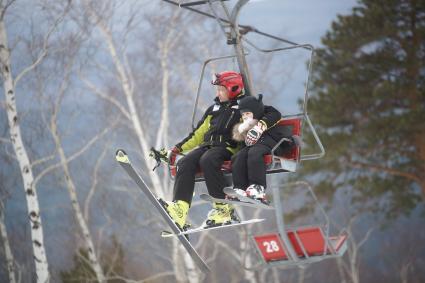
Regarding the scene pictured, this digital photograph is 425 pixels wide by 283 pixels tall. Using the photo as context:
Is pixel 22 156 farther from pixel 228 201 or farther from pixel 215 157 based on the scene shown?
pixel 228 201

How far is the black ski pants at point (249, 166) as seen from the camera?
16.3 feet

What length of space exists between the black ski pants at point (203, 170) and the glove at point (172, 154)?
198 mm

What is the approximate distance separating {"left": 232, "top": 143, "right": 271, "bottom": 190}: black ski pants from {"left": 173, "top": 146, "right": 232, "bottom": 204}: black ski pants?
13 centimetres

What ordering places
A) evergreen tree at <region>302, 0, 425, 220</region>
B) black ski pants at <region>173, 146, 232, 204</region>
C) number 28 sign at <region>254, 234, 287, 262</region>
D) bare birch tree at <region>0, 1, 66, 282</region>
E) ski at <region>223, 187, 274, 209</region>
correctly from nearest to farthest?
ski at <region>223, 187, 274, 209</region> → black ski pants at <region>173, 146, 232, 204</region> → number 28 sign at <region>254, 234, 287, 262</region> → bare birch tree at <region>0, 1, 66, 282</region> → evergreen tree at <region>302, 0, 425, 220</region>

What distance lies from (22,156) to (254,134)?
24.6 ft

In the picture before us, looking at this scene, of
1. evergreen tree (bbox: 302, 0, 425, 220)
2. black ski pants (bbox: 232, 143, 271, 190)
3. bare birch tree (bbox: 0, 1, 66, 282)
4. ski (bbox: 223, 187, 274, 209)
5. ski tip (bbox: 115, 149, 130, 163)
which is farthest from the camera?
evergreen tree (bbox: 302, 0, 425, 220)

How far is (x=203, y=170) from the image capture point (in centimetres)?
514

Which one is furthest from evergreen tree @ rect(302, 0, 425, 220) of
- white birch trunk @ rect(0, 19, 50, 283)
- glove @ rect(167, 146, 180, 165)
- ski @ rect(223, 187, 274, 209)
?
ski @ rect(223, 187, 274, 209)

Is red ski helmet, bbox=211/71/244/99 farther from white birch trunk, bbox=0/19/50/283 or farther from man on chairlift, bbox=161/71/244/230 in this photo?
white birch trunk, bbox=0/19/50/283

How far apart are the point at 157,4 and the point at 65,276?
334 inches

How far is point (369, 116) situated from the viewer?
15.2 meters

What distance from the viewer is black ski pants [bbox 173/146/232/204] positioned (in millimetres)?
5109

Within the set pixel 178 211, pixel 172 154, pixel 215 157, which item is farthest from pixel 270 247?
pixel 215 157

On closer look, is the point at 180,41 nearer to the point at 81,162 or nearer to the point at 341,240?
the point at 81,162
